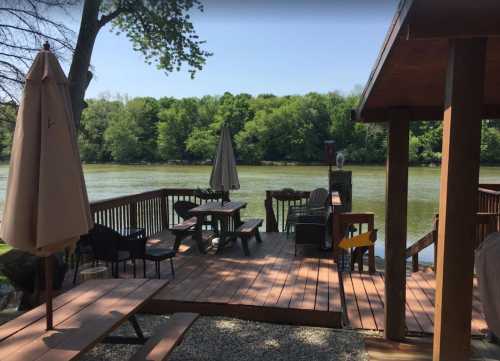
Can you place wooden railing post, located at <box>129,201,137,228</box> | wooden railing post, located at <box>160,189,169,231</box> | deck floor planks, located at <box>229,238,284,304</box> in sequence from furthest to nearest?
wooden railing post, located at <box>160,189,169,231</box>
wooden railing post, located at <box>129,201,137,228</box>
deck floor planks, located at <box>229,238,284,304</box>

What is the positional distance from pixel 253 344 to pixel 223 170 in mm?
3555

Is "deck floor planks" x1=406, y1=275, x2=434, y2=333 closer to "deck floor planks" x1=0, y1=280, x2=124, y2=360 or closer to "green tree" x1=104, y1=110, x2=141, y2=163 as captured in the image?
"deck floor planks" x1=0, y1=280, x2=124, y2=360

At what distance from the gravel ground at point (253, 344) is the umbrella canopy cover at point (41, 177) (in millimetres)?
1522

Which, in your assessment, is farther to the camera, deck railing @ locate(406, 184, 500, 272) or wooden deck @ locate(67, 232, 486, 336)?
deck railing @ locate(406, 184, 500, 272)

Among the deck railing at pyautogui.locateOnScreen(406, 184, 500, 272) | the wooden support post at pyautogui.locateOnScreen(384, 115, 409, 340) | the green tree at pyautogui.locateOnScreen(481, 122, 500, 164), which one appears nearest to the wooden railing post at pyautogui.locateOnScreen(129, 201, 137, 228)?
the deck railing at pyautogui.locateOnScreen(406, 184, 500, 272)

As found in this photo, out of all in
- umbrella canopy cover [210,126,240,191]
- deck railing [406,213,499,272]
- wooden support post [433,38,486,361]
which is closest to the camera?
wooden support post [433,38,486,361]

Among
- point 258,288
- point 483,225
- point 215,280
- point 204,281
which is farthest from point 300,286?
point 483,225

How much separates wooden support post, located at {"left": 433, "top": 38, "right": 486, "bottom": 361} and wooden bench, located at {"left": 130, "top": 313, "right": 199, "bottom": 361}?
4.94ft

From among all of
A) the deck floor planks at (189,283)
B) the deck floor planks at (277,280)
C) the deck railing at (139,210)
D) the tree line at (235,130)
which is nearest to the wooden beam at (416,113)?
the deck floor planks at (277,280)

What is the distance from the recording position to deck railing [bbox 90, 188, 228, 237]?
592 cm

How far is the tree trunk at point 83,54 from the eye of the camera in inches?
250

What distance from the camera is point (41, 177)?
2135 millimetres

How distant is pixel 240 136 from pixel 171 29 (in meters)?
44.5

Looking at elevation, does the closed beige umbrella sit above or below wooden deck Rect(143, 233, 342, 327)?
above
